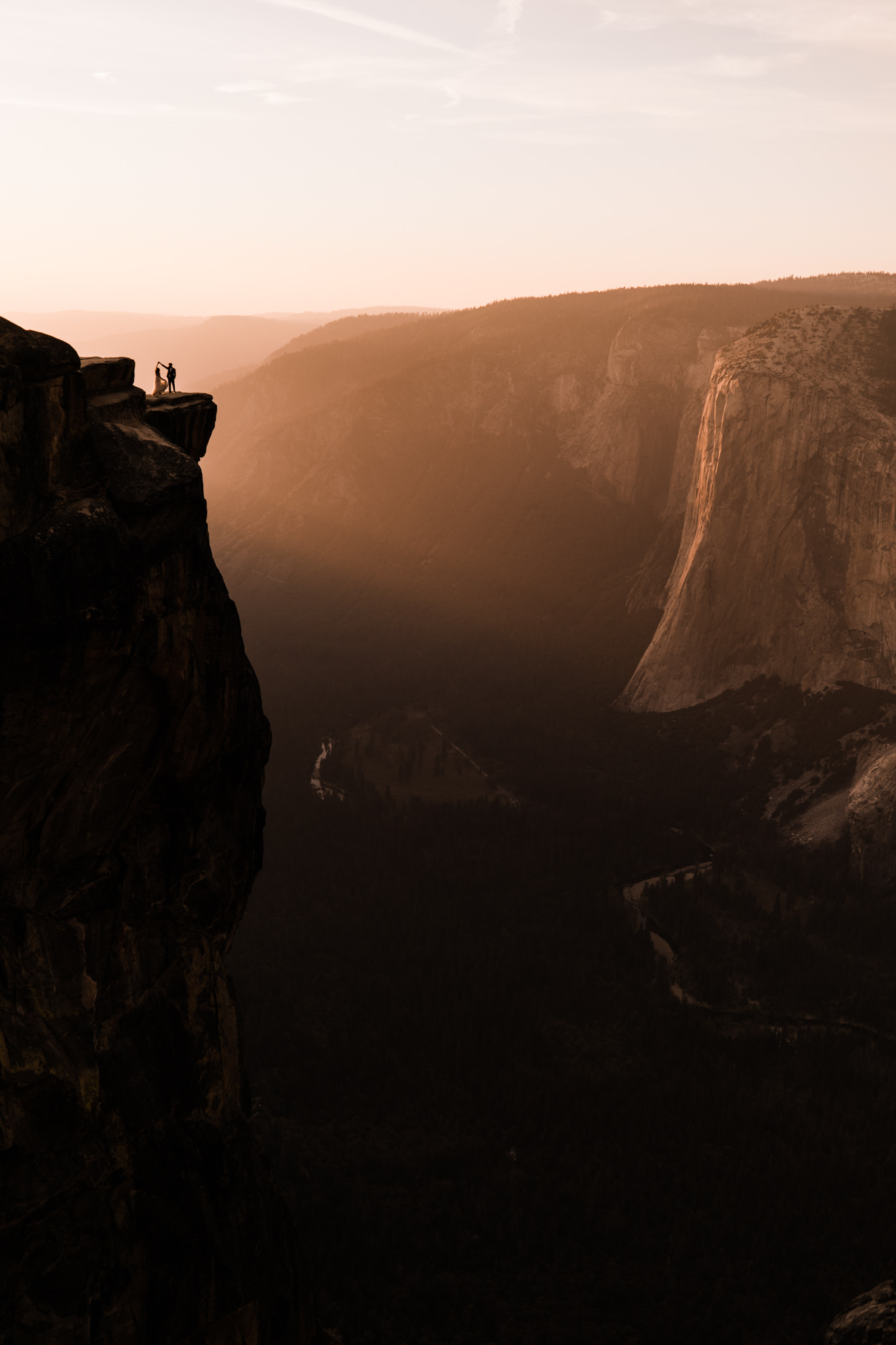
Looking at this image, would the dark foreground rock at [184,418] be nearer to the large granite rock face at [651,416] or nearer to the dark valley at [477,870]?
the dark valley at [477,870]

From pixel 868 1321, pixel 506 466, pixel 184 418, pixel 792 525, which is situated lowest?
pixel 868 1321

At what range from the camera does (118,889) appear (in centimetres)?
1711

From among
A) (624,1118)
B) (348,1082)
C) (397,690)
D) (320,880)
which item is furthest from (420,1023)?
(397,690)

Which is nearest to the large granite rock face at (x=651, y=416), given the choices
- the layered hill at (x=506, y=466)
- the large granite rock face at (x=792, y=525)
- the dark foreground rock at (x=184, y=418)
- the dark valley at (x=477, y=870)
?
the layered hill at (x=506, y=466)

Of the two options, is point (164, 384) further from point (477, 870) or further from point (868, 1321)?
point (477, 870)

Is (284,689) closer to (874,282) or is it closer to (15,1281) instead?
(15,1281)

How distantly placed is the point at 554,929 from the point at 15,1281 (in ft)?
112

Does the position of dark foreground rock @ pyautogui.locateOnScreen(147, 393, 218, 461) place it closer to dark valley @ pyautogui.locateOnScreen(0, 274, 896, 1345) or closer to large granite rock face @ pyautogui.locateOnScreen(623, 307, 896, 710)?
dark valley @ pyautogui.locateOnScreen(0, 274, 896, 1345)

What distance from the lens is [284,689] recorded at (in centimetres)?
7719

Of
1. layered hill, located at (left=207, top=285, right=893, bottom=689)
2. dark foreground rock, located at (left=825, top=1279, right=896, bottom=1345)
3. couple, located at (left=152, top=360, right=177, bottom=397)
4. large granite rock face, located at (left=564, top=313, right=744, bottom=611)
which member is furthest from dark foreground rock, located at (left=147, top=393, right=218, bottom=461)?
large granite rock face, located at (left=564, top=313, right=744, bottom=611)

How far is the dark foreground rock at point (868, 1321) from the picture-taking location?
2336 cm

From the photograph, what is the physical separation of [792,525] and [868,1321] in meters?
50.6

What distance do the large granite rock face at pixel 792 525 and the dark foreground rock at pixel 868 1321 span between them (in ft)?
134

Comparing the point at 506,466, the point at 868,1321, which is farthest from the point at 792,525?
the point at 868,1321
